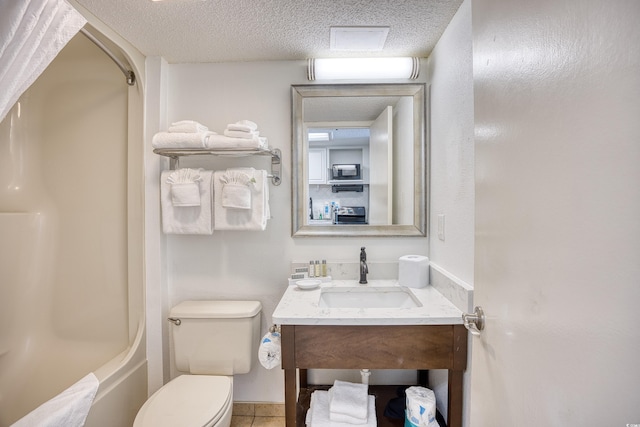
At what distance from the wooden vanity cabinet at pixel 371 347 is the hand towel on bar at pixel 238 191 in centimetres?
68

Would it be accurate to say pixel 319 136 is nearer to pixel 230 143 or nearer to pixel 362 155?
pixel 362 155

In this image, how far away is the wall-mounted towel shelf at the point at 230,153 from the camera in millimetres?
1522

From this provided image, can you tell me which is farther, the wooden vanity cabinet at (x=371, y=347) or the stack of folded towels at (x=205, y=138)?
the stack of folded towels at (x=205, y=138)

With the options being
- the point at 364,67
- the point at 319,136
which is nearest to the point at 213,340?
the point at 319,136

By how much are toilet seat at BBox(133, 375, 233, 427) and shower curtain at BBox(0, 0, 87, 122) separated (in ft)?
3.87

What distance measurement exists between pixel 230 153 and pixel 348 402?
4.44ft

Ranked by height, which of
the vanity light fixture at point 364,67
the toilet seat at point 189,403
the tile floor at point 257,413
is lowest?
the tile floor at point 257,413

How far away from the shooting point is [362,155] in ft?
5.56

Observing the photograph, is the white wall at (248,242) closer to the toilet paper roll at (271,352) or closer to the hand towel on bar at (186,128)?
the hand towel on bar at (186,128)

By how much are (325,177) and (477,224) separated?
3.31 feet

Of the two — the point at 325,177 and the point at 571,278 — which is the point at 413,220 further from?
the point at 571,278

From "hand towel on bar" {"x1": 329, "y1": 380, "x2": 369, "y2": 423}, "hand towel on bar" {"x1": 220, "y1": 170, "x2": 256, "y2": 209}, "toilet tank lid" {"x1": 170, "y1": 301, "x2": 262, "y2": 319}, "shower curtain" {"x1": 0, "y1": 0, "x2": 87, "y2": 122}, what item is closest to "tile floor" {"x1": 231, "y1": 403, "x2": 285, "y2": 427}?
"hand towel on bar" {"x1": 329, "y1": 380, "x2": 369, "y2": 423}

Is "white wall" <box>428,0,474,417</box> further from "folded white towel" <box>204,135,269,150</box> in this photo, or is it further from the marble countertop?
"folded white towel" <box>204,135,269,150</box>

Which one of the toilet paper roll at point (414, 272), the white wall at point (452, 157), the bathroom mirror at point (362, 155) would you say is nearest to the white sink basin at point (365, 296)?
the toilet paper roll at point (414, 272)
